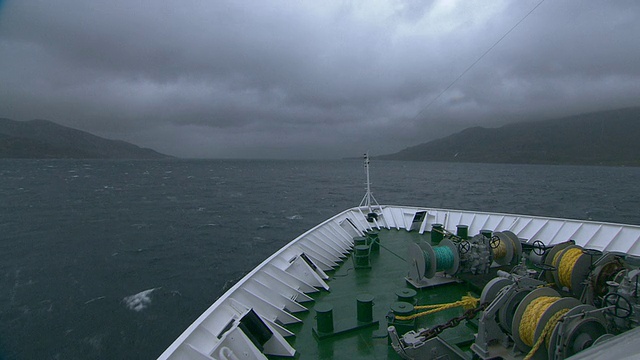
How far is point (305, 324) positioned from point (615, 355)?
629cm

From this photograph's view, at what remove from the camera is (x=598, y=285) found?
609cm

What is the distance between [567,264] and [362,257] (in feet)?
19.3

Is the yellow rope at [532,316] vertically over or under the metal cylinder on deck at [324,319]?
over

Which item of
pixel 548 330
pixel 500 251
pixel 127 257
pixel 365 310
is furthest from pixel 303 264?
pixel 127 257

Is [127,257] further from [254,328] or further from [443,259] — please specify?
[443,259]

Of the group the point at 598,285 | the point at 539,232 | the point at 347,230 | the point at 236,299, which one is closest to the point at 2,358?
the point at 236,299

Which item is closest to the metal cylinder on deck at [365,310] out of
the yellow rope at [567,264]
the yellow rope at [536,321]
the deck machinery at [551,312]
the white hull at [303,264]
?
the deck machinery at [551,312]

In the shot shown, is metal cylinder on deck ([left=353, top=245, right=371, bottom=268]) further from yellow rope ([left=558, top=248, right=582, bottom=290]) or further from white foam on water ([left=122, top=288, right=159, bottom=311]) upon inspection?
white foam on water ([left=122, top=288, right=159, bottom=311])

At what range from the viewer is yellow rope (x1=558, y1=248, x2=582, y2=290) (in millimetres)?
6680

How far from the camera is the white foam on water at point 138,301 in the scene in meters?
15.9

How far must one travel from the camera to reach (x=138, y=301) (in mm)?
16469

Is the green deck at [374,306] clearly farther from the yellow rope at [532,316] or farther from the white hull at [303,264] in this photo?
the yellow rope at [532,316]

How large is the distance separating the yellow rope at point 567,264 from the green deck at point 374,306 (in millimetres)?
1953

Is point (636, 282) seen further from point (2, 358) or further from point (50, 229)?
point (50, 229)
